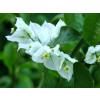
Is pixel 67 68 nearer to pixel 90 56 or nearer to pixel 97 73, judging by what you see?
pixel 90 56

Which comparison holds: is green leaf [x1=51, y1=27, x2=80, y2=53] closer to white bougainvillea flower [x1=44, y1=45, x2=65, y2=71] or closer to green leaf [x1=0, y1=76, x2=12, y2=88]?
white bougainvillea flower [x1=44, y1=45, x2=65, y2=71]

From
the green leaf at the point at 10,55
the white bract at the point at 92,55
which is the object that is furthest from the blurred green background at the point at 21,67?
the white bract at the point at 92,55

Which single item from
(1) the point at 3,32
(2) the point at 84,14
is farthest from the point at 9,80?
(2) the point at 84,14

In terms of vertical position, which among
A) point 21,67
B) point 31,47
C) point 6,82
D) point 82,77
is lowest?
point 6,82

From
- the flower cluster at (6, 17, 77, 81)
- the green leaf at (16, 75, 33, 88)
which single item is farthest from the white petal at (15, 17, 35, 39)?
the green leaf at (16, 75, 33, 88)

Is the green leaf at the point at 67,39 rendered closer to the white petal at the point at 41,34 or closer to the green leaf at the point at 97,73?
the white petal at the point at 41,34

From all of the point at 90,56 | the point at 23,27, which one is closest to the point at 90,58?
the point at 90,56

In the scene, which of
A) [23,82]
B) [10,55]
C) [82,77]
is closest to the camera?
[82,77]
